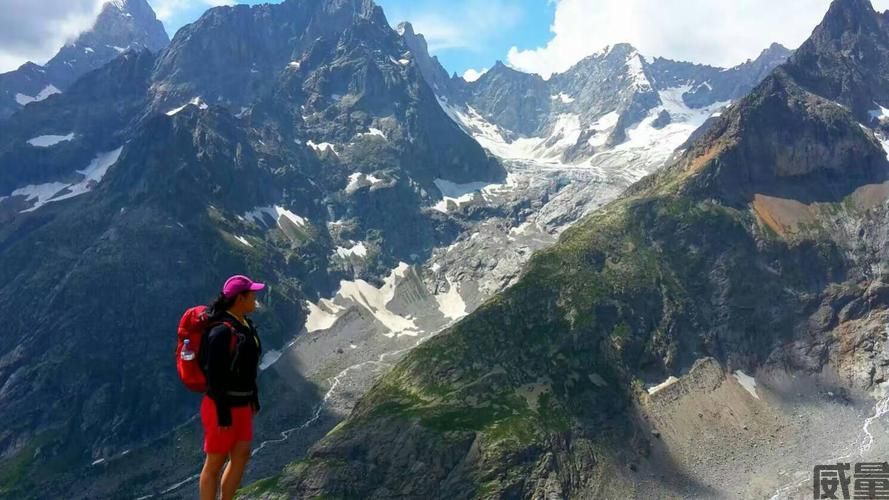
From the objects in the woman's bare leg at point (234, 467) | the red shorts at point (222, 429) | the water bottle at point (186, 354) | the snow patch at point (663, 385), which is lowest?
the snow patch at point (663, 385)

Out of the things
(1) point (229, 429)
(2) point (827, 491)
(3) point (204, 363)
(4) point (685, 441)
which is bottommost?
(2) point (827, 491)

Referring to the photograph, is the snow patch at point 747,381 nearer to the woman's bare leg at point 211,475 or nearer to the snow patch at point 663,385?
the snow patch at point 663,385

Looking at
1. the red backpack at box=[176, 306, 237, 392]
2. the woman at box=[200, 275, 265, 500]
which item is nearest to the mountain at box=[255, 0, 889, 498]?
the woman at box=[200, 275, 265, 500]

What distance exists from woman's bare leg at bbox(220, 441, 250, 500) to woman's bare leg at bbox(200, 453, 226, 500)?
18 cm

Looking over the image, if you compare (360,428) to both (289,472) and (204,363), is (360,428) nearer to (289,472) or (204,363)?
(289,472)

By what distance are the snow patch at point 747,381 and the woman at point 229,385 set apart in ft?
601

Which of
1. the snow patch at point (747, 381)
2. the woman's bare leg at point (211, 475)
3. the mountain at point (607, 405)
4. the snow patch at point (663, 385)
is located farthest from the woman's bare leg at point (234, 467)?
the snow patch at point (747, 381)

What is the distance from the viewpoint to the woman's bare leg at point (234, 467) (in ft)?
48.2

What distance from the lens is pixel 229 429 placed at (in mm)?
14344

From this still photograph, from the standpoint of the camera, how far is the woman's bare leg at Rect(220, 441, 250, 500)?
578 inches

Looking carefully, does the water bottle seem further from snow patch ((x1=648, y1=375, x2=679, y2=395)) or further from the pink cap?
snow patch ((x1=648, y1=375, x2=679, y2=395))

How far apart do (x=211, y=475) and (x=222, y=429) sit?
1.28 m

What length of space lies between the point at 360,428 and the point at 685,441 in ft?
243

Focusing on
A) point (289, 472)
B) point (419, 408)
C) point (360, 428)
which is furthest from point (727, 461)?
point (289, 472)
